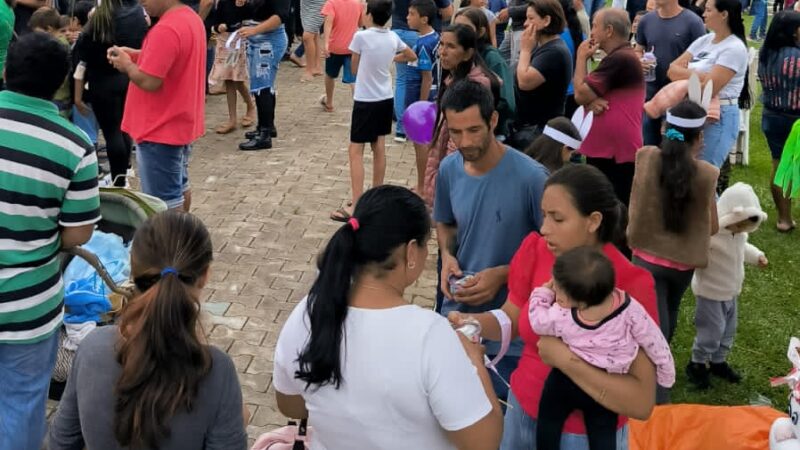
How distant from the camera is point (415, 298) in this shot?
558 centimetres

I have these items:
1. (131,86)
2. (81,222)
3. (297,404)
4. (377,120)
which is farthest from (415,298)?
(297,404)

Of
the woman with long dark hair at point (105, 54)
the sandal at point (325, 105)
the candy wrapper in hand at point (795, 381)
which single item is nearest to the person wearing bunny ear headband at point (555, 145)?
the candy wrapper in hand at point (795, 381)

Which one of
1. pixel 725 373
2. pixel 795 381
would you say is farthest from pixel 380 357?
pixel 725 373

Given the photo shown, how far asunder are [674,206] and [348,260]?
234 centimetres

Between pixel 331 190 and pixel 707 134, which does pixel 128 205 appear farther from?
pixel 707 134

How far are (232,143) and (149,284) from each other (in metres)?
6.52

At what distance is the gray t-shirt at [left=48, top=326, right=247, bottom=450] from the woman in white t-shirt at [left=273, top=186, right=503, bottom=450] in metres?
0.20

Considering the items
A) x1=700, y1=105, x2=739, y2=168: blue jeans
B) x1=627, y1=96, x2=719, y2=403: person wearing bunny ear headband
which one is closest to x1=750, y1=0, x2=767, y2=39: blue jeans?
x1=700, y1=105, x2=739, y2=168: blue jeans

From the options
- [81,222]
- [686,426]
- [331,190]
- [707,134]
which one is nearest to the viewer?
[81,222]

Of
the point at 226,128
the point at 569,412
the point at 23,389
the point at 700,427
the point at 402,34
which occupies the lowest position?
the point at 226,128

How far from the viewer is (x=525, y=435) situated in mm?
2955

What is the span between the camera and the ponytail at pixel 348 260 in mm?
2053

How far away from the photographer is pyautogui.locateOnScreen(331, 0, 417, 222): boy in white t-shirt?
22.4 ft

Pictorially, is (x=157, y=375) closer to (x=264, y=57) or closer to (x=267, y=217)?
(x=267, y=217)
